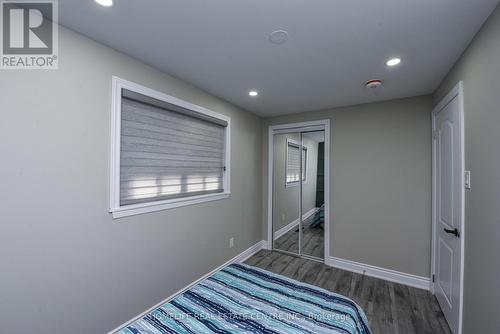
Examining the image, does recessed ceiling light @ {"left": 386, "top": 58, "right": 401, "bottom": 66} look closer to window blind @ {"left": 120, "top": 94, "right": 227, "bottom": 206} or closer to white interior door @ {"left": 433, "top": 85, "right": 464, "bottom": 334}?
white interior door @ {"left": 433, "top": 85, "right": 464, "bottom": 334}

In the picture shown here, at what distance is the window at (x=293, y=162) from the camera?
139 inches

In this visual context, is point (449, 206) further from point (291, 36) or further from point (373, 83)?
point (291, 36)

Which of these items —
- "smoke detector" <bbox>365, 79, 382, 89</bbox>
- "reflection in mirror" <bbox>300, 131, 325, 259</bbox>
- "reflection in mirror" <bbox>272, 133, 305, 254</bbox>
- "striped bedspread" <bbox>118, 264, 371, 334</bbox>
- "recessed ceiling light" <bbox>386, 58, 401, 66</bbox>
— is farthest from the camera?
"reflection in mirror" <bbox>272, 133, 305, 254</bbox>

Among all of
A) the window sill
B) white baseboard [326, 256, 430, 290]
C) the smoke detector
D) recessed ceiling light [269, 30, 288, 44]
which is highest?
recessed ceiling light [269, 30, 288, 44]

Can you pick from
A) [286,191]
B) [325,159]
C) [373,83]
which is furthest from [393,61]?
[286,191]

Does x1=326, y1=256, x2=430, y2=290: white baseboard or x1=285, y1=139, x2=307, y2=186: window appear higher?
x1=285, y1=139, x2=307, y2=186: window

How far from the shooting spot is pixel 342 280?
2740mm

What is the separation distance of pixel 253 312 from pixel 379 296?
197cm

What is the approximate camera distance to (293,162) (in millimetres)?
3602

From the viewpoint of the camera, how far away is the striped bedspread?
116 cm

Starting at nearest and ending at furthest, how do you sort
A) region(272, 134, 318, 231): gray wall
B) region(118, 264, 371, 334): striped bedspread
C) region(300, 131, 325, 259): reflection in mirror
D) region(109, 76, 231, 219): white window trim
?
1. region(118, 264, 371, 334): striped bedspread
2. region(109, 76, 231, 219): white window trim
3. region(300, 131, 325, 259): reflection in mirror
4. region(272, 134, 318, 231): gray wall

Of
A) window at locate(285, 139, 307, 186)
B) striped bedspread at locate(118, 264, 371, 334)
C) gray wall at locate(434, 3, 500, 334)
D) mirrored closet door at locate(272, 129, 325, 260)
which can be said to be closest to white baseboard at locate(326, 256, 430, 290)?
mirrored closet door at locate(272, 129, 325, 260)

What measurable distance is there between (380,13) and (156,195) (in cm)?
231

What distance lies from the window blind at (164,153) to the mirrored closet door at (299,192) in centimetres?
133
